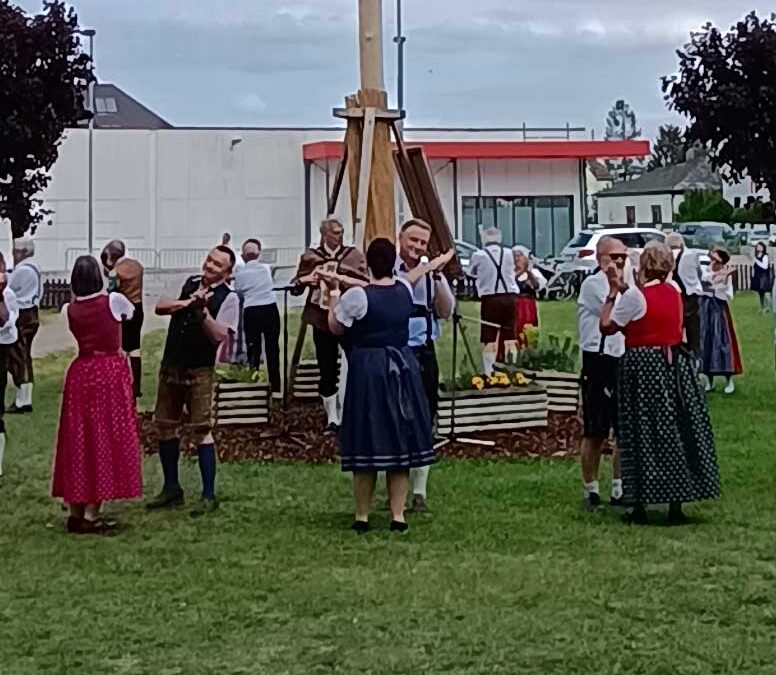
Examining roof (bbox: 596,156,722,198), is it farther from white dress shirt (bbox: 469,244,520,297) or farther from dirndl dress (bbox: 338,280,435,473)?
dirndl dress (bbox: 338,280,435,473)

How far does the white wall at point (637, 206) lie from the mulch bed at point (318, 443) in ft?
252

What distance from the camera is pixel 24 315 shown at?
16266 millimetres

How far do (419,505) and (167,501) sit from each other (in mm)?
1695

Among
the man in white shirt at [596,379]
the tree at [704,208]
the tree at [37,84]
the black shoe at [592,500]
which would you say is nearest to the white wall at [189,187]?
the tree at [704,208]

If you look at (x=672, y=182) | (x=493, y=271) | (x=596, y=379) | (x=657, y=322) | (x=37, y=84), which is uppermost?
(x=672, y=182)

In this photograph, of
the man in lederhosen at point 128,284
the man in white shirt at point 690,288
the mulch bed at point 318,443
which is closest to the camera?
the mulch bed at point 318,443

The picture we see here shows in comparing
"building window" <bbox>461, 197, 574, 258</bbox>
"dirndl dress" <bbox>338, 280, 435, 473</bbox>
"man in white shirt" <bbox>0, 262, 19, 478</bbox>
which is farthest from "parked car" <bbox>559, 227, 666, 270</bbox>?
"dirndl dress" <bbox>338, 280, 435, 473</bbox>

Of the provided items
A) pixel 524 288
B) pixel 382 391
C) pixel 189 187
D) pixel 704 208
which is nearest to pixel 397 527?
pixel 382 391

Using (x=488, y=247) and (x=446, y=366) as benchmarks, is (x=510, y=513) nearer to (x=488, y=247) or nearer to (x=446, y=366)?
(x=488, y=247)

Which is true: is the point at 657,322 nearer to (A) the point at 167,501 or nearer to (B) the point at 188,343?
(B) the point at 188,343

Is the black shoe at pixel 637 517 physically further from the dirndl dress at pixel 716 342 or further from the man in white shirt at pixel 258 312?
the dirndl dress at pixel 716 342

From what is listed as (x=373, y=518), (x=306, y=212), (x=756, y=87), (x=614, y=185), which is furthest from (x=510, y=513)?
(x=614, y=185)

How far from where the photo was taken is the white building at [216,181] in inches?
1980

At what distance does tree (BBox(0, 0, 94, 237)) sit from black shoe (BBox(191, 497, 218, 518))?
463 inches
